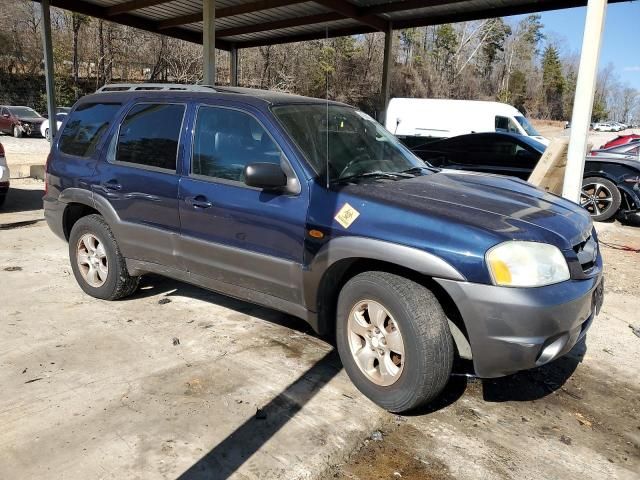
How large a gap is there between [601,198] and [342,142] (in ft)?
23.9

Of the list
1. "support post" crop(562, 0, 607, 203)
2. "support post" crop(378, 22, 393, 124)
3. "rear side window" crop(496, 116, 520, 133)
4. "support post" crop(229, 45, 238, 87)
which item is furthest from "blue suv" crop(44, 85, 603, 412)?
"rear side window" crop(496, 116, 520, 133)

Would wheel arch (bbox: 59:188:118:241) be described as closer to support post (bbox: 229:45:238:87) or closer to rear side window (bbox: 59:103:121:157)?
rear side window (bbox: 59:103:121:157)

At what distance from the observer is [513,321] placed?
2.73 meters

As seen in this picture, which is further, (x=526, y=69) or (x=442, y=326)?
(x=526, y=69)

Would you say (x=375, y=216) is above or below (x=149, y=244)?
above

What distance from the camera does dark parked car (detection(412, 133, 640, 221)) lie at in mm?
9252

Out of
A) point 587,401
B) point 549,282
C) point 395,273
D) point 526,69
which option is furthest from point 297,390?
point 526,69

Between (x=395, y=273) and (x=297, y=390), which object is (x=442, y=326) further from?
(x=297, y=390)

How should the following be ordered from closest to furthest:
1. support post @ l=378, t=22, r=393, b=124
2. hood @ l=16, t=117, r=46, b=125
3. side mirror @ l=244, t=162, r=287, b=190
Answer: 1. side mirror @ l=244, t=162, r=287, b=190
2. support post @ l=378, t=22, r=393, b=124
3. hood @ l=16, t=117, r=46, b=125

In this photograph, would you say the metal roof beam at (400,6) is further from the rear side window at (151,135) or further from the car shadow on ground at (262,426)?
the car shadow on ground at (262,426)

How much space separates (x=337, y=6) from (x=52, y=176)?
809 centimetres

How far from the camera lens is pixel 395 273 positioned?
10.2 ft

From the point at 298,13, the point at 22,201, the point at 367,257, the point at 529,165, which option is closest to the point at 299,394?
the point at 367,257

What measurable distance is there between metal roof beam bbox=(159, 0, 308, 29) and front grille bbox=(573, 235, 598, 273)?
9.00 metres
